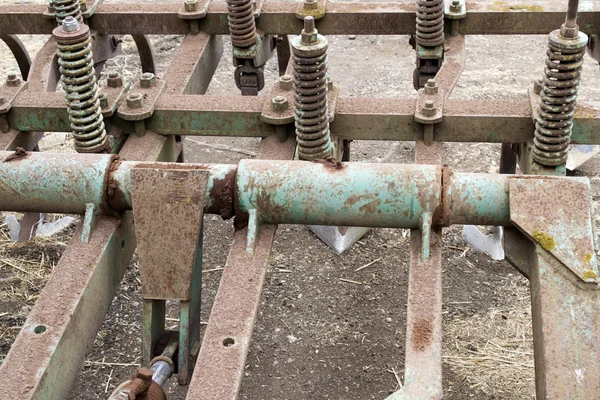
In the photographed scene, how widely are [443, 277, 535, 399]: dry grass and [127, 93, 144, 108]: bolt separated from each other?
1.64 meters

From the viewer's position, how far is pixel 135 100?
3459mm

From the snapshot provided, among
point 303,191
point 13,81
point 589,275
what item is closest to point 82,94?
point 13,81

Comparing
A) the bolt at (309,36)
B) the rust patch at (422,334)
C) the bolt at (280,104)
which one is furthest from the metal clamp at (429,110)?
the rust patch at (422,334)

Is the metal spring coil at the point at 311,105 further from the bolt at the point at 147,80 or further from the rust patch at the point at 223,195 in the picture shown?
the bolt at the point at 147,80

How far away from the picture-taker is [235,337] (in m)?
2.46

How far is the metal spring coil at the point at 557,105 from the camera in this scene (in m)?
3.05

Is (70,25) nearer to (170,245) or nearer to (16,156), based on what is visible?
(16,156)

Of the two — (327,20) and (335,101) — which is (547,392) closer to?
(335,101)

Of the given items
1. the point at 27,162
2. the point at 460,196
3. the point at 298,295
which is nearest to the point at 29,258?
the point at 298,295

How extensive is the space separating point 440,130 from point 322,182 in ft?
2.90

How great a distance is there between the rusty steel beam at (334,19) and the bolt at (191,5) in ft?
0.22

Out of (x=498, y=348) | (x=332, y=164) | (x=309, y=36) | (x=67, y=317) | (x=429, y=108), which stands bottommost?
(x=498, y=348)

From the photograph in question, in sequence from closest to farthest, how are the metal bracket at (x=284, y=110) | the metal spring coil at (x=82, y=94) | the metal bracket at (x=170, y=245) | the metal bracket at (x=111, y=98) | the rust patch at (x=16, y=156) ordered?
1. the metal bracket at (x=170, y=245)
2. the rust patch at (x=16, y=156)
3. the metal spring coil at (x=82, y=94)
4. the metal bracket at (x=284, y=110)
5. the metal bracket at (x=111, y=98)

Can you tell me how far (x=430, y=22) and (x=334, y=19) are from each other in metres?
0.50
